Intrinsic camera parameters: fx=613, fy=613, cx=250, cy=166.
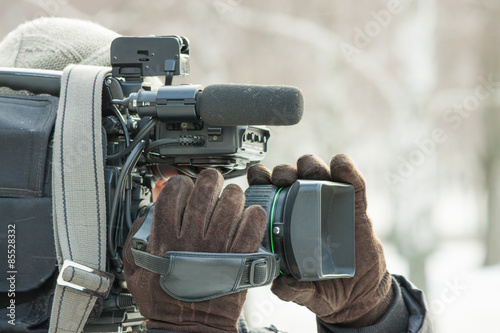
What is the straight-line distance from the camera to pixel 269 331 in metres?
1.42

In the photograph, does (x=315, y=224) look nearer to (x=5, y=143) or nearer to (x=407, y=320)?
(x=407, y=320)

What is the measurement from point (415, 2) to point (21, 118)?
11.6 ft

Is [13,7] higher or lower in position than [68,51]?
higher

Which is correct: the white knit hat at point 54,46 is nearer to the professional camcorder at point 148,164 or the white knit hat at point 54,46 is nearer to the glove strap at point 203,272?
the professional camcorder at point 148,164

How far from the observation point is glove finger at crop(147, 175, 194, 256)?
36.0 inches

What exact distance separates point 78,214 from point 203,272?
0.77ft

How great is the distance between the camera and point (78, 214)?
38.6 inches

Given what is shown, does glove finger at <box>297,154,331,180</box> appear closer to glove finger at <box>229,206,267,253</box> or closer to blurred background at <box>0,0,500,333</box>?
glove finger at <box>229,206,267,253</box>

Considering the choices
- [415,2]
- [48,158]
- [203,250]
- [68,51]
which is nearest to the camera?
[203,250]

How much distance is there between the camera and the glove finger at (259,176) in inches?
A: 43.3

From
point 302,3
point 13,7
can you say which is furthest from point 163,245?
point 302,3

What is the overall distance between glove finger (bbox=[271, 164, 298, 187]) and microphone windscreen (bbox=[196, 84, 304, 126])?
163 mm

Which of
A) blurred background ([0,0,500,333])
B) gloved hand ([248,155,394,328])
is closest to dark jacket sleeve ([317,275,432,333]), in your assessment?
gloved hand ([248,155,394,328])

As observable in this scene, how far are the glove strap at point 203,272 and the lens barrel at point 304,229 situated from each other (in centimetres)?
8
